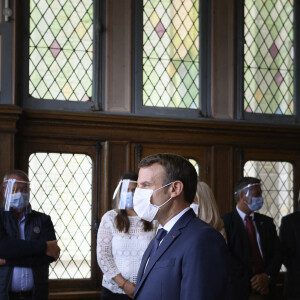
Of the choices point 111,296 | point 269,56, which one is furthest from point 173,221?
point 269,56

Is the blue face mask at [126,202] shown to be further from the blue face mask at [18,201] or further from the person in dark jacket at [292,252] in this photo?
the person in dark jacket at [292,252]

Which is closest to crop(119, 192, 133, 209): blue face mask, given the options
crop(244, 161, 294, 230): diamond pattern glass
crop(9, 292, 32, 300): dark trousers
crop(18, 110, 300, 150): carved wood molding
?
crop(9, 292, 32, 300): dark trousers

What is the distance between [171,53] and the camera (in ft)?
18.8

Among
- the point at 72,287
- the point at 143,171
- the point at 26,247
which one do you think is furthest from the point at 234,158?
the point at 143,171

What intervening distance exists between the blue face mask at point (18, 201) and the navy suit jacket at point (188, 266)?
5.52ft

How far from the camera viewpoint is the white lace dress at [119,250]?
3688mm

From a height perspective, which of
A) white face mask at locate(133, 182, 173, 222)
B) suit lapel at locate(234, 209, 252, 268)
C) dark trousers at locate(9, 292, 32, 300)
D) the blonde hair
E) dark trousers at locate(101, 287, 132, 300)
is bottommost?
dark trousers at locate(101, 287, 132, 300)

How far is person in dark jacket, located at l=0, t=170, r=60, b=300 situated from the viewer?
347 centimetres

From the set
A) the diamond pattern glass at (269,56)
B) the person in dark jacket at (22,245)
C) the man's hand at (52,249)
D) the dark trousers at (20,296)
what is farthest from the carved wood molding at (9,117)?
the diamond pattern glass at (269,56)

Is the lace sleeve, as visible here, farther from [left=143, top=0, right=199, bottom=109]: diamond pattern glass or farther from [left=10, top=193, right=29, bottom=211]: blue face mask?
[left=143, top=0, right=199, bottom=109]: diamond pattern glass

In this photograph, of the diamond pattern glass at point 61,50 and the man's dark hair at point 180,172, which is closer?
the man's dark hair at point 180,172

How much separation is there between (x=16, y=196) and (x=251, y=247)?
191 cm

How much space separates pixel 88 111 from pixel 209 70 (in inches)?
53.7

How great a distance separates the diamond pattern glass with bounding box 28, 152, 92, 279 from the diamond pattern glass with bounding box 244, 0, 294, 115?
1.98 metres
